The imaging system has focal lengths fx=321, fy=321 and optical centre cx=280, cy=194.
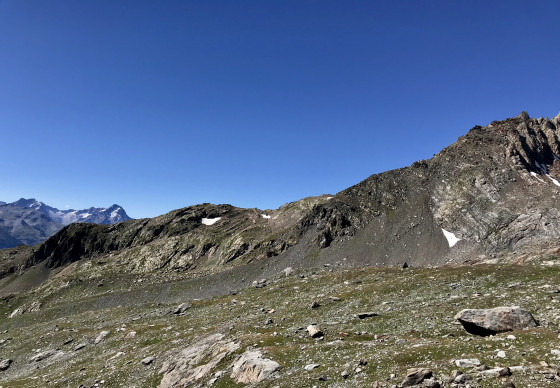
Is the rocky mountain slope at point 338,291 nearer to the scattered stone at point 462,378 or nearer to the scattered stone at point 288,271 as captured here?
the scattered stone at point 462,378

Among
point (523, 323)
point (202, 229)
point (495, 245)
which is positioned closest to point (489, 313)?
point (523, 323)

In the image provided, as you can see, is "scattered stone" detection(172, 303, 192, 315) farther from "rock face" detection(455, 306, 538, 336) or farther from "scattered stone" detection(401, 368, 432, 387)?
"scattered stone" detection(401, 368, 432, 387)

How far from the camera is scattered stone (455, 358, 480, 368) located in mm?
18859

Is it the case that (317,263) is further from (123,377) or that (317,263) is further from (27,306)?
(27,306)

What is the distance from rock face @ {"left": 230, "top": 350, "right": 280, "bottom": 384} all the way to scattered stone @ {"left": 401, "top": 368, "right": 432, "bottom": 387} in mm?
12085

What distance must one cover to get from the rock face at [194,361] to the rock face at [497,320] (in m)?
22.6

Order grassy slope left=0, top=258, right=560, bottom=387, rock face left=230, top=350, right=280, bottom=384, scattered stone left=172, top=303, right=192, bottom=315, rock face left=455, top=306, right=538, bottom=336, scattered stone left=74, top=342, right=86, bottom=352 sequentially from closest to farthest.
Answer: grassy slope left=0, top=258, right=560, bottom=387 → rock face left=455, top=306, right=538, bottom=336 → rock face left=230, top=350, right=280, bottom=384 → scattered stone left=74, top=342, right=86, bottom=352 → scattered stone left=172, top=303, right=192, bottom=315

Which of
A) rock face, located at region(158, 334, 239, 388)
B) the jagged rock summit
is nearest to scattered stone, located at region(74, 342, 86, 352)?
rock face, located at region(158, 334, 239, 388)

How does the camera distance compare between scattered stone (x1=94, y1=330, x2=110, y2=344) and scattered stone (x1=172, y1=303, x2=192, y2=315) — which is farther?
scattered stone (x1=172, y1=303, x2=192, y2=315)

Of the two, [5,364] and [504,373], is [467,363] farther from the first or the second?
[5,364]

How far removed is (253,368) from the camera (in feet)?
91.6

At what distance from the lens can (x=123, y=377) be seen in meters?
37.9

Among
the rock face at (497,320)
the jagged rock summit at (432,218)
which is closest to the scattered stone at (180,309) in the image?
the jagged rock summit at (432,218)

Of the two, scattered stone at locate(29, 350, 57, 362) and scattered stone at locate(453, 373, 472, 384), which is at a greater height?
scattered stone at locate(453, 373, 472, 384)
